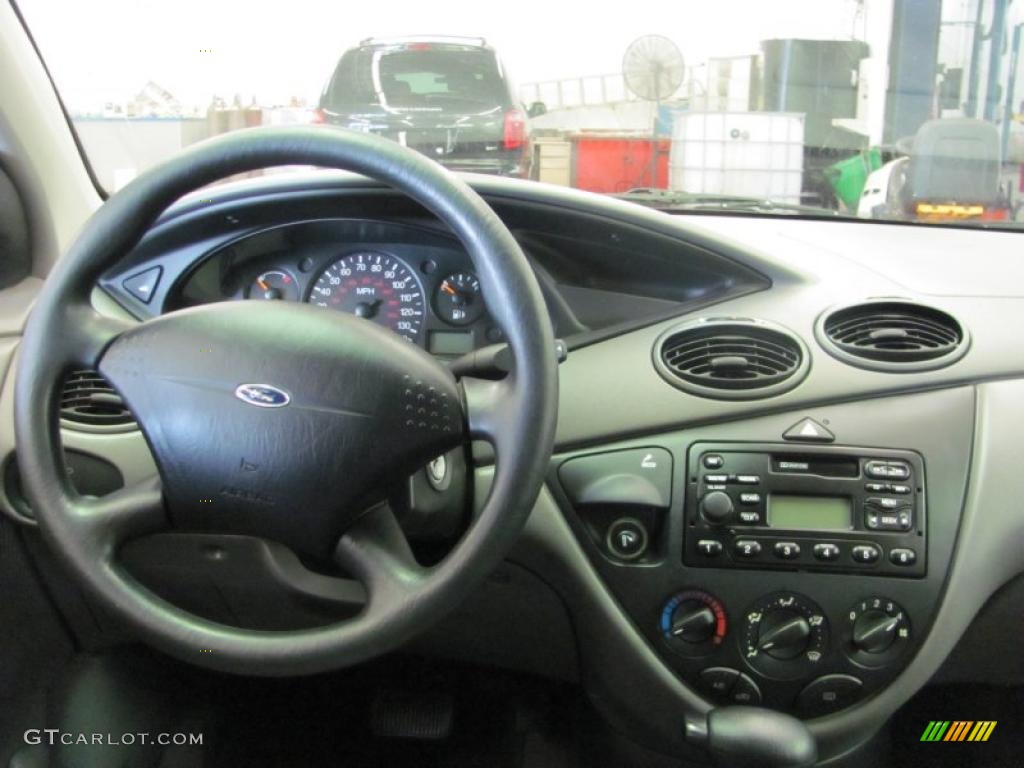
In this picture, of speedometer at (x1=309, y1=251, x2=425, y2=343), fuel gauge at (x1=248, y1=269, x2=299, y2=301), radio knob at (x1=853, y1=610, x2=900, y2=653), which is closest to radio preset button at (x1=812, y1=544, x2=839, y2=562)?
radio knob at (x1=853, y1=610, x2=900, y2=653)

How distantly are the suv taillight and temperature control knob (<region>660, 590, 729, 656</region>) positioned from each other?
51.3 inches

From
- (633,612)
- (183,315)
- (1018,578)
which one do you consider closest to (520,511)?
Answer: (183,315)

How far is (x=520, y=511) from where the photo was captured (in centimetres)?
108

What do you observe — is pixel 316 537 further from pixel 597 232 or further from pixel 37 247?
pixel 37 247

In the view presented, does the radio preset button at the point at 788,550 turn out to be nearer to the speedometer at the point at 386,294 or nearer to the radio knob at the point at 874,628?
the radio knob at the point at 874,628

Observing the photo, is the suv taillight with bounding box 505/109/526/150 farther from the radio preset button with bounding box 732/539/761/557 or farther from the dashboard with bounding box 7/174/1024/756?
the radio preset button with bounding box 732/539/761/557

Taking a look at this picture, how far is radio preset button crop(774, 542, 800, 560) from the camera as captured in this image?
1498 millimetres

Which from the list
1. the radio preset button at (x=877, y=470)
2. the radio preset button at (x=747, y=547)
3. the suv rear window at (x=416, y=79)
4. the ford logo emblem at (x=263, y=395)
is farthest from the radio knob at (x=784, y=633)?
the suv rear window at (x=416, y=79)

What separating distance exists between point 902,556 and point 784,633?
0.68 ft

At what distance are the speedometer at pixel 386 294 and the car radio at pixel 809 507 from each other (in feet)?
1.68

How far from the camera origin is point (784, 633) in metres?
1.52

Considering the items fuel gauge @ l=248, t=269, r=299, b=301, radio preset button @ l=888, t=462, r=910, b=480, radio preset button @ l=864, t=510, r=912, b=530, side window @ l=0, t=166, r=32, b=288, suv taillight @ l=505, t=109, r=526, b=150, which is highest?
suv taillight @ l=505, t=109, r=526, b=150

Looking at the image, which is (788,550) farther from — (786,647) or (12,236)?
(12,236)

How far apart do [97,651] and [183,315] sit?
3.69 feet
